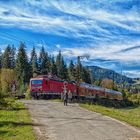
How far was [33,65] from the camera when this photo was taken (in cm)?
15688

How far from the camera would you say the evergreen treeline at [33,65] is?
13825cm

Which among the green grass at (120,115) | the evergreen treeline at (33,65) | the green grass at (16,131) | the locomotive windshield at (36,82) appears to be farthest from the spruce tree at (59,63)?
the green grass at (16,131)

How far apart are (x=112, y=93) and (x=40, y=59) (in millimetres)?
66861

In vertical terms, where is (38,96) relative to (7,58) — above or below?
below

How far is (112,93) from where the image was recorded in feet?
345

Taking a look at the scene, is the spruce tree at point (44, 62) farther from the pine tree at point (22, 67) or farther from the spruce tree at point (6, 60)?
the pine tree at point (22, 67)

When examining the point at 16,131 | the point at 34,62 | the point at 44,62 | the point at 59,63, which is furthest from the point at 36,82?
the point at 59,63

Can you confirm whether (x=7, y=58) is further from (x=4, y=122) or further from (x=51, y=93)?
(x=4, y=122)

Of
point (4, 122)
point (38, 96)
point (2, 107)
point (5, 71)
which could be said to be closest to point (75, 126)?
point (4, 122)

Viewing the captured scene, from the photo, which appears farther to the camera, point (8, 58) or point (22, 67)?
point (8, 58)

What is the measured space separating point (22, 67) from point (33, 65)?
60.3 ft

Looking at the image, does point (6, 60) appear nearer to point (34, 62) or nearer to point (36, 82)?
point (34, 62)

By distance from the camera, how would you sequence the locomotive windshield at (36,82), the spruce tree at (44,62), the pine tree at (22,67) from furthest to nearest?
the spruce tree at (44,62) → the pine tree at (22,67) → the locomotive windshield at (36,82)

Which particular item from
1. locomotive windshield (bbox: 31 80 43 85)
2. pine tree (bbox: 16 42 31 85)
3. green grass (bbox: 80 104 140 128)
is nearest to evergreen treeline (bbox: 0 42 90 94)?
pine tree (bbox: 16 42 31 85)
